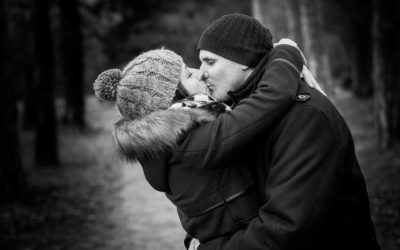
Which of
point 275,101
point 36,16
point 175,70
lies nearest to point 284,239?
point 275,101

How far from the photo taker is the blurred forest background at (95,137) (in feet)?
22.8

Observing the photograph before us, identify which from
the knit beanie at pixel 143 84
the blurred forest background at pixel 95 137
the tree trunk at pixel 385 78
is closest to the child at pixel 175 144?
the knit beanie at pixel 143 84

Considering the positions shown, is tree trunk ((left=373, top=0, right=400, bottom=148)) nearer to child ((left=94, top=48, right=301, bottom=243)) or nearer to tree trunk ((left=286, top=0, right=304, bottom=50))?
tree trunk ((left=286, top=0, right=304, bottom=50))

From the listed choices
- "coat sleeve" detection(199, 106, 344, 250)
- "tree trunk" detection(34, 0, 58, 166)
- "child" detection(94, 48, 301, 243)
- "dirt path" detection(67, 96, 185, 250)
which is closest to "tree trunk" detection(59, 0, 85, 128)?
"tree trunk" detection(34, 0, 58, 166)

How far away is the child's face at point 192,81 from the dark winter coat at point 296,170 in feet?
1.20

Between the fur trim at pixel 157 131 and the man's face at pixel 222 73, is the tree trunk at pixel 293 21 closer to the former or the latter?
the man's face at pixel 222 73

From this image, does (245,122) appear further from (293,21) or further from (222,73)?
(293,21)

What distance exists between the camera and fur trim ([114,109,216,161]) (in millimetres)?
2223

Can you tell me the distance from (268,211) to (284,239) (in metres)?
0.15

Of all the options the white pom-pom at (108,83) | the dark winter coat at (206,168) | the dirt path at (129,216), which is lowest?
the dirt path at (129,216)

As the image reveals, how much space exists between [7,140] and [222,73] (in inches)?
254

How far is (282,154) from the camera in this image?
6.81 ft

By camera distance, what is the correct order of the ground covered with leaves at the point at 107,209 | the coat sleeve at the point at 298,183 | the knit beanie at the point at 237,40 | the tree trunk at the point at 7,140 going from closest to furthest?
the coat sleeve at the point at 298,183
the knit beanie at the point at 237,40
the ground covered with leaves at the point at 107,209
the tree trunk at the point at 7,140

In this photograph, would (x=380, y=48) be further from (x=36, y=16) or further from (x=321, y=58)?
(x=36, y=16)
